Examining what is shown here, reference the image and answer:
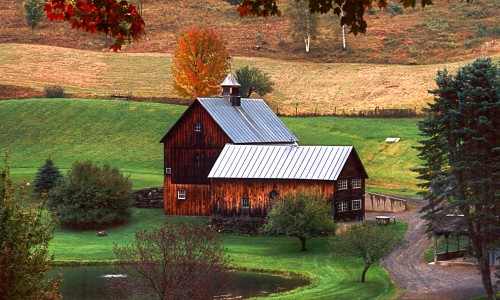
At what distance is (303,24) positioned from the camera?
393 feet

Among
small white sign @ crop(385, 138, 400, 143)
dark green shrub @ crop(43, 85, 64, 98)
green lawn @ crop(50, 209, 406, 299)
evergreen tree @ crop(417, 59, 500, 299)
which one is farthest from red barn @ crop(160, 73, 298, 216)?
dark green shrub @ crop(43, 85, 64, 98)

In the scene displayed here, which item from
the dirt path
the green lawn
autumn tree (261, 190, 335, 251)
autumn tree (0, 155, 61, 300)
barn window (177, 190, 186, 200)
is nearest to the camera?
autumn tree (0, 155, 61, 300)

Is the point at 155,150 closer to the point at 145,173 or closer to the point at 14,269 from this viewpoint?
the point at 145,173

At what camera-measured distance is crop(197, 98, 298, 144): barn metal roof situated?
60.3m

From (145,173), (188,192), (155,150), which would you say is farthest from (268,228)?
(155,150)

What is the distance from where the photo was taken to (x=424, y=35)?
12425 centimetres

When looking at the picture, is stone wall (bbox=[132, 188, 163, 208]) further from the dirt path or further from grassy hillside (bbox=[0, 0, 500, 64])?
grassy hillside (bbox=[0, 0, 500, 64])

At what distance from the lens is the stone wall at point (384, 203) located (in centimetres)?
5878

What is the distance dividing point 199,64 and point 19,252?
73855 millimetres

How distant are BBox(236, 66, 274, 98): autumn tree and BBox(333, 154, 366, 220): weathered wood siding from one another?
43.1 meters

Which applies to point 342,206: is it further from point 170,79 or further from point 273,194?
point 170,79

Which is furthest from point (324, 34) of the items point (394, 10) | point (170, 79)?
point (170, 79)

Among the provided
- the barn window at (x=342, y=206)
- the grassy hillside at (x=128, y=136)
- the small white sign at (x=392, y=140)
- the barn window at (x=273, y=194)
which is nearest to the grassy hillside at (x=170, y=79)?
the grassy hillside at (x=128, y=136)

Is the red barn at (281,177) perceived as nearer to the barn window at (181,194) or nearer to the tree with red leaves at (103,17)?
the barn window at (181,194)
